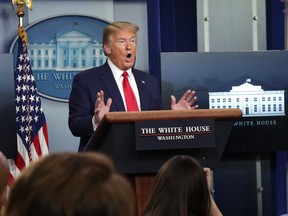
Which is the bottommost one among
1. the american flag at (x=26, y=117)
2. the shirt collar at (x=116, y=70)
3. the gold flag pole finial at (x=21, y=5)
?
the american flag at (x=26, y=117)

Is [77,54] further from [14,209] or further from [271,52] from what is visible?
[14,209]

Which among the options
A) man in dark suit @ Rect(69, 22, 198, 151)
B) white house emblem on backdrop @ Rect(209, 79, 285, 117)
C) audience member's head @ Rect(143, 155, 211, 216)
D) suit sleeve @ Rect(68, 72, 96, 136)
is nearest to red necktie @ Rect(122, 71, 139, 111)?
man in dark suit @ Rect(69, 22, 198, 151)

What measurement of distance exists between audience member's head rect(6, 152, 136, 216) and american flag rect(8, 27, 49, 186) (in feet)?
15.7

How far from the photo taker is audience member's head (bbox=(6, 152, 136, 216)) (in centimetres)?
99

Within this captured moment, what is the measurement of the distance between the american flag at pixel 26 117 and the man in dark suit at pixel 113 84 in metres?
1.67

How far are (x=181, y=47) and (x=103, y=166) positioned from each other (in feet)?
17.9

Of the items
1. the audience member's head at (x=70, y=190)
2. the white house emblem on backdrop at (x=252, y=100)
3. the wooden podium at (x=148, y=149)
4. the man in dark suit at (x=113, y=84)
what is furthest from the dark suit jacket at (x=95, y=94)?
the audience member's head at (x=70, y=190)

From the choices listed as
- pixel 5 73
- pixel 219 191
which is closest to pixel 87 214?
pixel 5 73

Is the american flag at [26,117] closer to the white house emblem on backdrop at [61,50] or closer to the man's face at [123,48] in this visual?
the white house emblem on backdrop at [61,50]

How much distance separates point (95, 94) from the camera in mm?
4109

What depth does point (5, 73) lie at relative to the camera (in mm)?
5555

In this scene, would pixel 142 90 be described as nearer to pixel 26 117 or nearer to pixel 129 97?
pixel 129 97

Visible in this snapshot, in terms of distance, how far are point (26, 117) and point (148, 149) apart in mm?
2966

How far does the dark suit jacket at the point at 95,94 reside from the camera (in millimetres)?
3993
